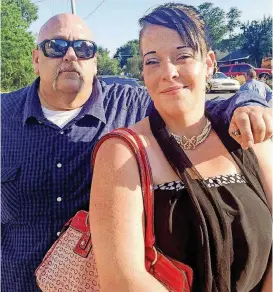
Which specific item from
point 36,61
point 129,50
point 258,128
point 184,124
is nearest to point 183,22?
point 184,124

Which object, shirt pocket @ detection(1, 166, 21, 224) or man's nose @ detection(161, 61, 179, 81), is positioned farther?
→ shirt pocket @ detection(1, 166, 21, 224)

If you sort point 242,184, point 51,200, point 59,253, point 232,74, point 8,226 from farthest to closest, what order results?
point 232,74 → point 8,226 → point 51,200 → point 59,253 → point 242,184

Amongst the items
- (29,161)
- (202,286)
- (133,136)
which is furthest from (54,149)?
(202,286)

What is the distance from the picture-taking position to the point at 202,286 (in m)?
1.45

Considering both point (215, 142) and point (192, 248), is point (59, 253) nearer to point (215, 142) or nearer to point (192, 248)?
point (192, 248)

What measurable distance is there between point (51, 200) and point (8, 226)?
33cm

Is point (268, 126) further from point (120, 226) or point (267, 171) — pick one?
point (120, 226)

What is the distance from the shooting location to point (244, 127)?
153 cm

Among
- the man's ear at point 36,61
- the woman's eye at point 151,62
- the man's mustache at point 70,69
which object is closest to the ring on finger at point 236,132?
the woman's eye at point 151,62

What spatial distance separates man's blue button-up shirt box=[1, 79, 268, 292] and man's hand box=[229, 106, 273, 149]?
0.78 meters

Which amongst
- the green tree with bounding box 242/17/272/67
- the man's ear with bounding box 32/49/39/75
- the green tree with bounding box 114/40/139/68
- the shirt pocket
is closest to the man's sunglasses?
the man's ear with bounding box 32/49/39/75

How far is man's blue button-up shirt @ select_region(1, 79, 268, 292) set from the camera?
209 centimetres

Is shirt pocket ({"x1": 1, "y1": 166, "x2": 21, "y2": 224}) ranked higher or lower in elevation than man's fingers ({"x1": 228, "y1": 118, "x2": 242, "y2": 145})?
lower

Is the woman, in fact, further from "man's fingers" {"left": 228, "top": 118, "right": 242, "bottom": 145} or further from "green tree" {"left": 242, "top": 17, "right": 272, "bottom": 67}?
"green tree" {"left": 242, "top": 17, "right": 272, "bottom": 67}
